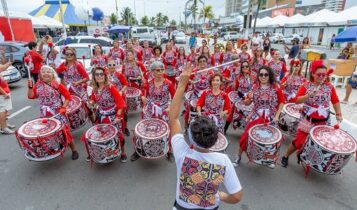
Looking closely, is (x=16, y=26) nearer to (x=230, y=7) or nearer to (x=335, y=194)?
(x=335, y=194)

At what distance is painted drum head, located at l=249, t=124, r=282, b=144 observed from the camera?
137 inches

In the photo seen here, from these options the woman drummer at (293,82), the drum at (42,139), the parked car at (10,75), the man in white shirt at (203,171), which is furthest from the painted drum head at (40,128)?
the parked car at (10,75)

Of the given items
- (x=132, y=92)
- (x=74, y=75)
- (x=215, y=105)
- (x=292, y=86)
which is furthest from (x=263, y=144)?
(x=74, y=75)

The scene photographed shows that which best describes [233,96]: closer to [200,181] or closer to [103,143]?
[103,143]

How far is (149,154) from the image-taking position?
3646mm

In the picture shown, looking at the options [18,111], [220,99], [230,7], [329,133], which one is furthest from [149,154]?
[230,7]

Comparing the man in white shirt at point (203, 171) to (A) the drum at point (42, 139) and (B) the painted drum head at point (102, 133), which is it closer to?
(B) the painted drum head at point (102, 133)

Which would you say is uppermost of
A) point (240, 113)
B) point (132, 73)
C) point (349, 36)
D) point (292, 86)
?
point (349, 36)

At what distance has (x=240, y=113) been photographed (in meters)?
5.05

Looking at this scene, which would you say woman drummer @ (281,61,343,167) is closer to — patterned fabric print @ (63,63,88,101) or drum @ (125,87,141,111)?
drum @ (125,87,141,111)

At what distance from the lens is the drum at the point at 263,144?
3434 mm

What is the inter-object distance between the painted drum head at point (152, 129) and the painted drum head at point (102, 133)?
1.21 ft

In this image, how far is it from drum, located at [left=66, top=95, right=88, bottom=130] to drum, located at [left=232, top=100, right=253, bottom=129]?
3.15 meters

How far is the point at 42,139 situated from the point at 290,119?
428 centimetres
